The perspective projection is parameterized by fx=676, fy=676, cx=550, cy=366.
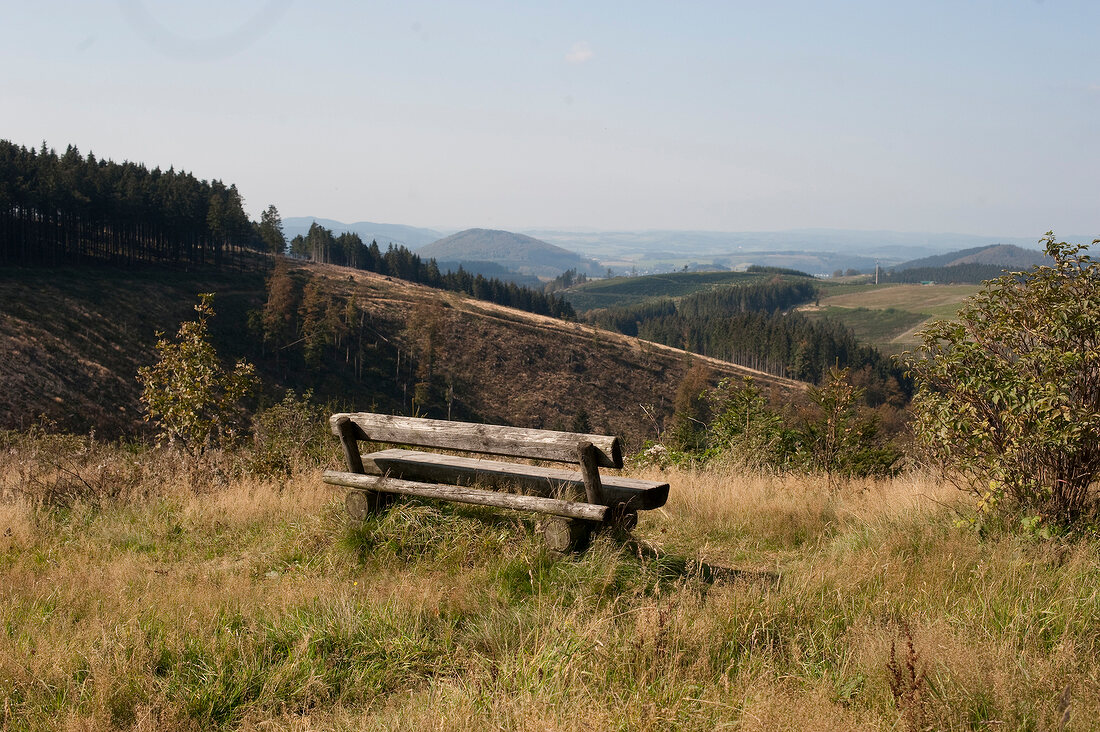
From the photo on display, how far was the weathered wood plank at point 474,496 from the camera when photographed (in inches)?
188

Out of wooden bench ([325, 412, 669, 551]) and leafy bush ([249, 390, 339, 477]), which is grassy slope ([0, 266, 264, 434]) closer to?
leafy bush ([249, 390, 339, 477])

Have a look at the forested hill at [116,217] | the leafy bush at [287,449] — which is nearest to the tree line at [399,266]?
the forested hill at [116,217]

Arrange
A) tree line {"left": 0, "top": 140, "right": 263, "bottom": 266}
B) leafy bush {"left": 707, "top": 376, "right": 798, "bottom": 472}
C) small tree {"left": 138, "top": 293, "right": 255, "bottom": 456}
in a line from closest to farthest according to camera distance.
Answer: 1. small tree {"left": 138, "top": 293, "right": 255, "bottom": 456}
2. leafy bush {"left": 707, "top": 376, "right": 798, "bottom": 472}
3. tree line {"left": 0, "top": 140, "right": 263, "bottom": 266}

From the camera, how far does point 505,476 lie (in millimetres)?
5629

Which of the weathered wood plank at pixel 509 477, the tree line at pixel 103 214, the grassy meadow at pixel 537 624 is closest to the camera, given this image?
the grassy meadow at pixel 537 624

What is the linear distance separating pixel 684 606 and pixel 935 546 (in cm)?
228

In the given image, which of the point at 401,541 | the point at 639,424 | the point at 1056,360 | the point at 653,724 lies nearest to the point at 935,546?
the point at 1056,360

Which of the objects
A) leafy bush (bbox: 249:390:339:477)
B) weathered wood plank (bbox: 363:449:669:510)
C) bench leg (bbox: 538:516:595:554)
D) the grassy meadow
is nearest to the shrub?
the grassy meadow

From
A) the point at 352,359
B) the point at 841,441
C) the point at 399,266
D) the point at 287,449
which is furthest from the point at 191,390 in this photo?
the point at 399,266

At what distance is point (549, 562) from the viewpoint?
4824mm

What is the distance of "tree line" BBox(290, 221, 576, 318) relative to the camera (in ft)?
427

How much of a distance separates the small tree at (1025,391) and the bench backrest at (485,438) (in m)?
2.62

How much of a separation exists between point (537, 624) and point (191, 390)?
7.80 m

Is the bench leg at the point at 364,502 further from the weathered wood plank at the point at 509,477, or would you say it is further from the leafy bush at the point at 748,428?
the leafy bush at the point at 748,428
